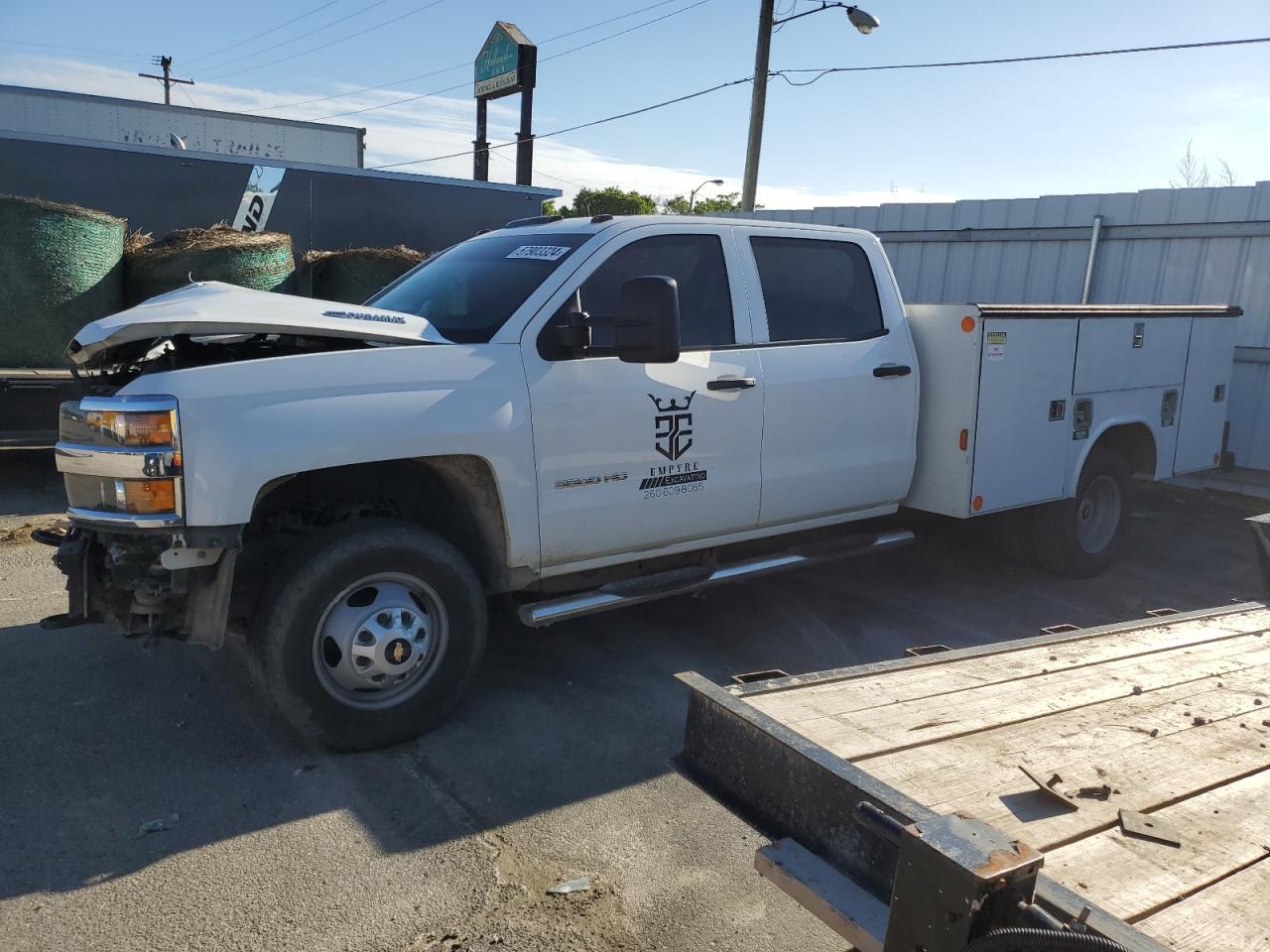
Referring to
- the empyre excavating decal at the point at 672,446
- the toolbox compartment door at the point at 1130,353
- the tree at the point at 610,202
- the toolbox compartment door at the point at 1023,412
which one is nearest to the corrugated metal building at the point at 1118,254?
the toolbox compartment door at the point at 1130,353

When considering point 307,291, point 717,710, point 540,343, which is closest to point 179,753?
point 540,343

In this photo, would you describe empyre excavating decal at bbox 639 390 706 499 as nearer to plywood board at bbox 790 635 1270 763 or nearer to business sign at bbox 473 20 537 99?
plywood board at bbox 790 635 1270 763

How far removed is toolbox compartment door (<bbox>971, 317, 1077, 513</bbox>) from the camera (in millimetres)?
5781

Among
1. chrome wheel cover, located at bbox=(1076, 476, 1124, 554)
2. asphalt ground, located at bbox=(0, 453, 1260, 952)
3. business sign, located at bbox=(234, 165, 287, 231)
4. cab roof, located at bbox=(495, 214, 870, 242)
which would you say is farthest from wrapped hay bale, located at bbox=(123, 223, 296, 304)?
chrome wheel cover, located at bbox=(1076, 476, 1124, 554)

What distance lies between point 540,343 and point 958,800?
2809mm

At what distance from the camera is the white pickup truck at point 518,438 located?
12.1 feet

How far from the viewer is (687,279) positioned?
197 inches

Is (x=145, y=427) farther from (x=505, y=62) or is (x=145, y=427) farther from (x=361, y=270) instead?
(x=505, y=62)

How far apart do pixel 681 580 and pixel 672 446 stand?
2.23 feet

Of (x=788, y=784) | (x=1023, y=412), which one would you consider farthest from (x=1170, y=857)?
(x=1023, y=412)

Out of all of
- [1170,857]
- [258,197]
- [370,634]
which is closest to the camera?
[1170,857]

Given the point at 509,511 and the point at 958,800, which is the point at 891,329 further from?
the point at 958,800

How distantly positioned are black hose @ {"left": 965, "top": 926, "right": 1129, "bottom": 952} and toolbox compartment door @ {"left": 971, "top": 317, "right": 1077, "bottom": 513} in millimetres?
4511

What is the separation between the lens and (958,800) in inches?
82.4
